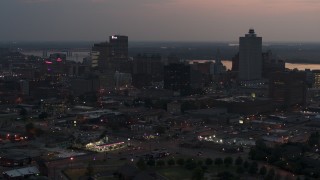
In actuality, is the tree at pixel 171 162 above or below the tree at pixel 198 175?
below

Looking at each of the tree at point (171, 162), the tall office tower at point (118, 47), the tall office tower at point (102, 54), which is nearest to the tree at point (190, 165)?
the tree at point (171, 162)

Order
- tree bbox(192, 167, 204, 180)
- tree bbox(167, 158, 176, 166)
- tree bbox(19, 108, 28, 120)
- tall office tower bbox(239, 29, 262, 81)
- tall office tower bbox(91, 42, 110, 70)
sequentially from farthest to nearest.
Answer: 1. tall office tower bbox(91, 42, 110, 70)
2. tall office tower bbox(239, 29, 262, 81)
3. tree bbox(19, 108, 28, 120)
4. tree bbox(167, 158, 176, 166)
5. tree bbox(192, 167, 204, 180)

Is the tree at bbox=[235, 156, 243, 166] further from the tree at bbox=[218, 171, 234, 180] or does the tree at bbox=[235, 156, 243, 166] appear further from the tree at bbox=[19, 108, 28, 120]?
the tree at bbox=[19, 108, 28, 120]

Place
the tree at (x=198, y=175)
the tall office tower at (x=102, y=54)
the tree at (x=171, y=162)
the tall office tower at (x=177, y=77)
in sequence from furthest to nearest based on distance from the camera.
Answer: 1. the tall office tower at (x=102, y=54)
2. the tall office tower at (x=177, y=77)
3. the tree at (x=171, y=162)
4. the tree at (x=198, y=175)

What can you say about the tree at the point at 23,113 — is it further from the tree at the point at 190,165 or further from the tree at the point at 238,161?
the tree at the point at 238,161

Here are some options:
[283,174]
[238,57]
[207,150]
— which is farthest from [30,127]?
[238,57]

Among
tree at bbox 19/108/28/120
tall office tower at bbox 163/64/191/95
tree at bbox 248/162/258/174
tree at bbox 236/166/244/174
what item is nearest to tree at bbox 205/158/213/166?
tree at bbox 236/166/244/174

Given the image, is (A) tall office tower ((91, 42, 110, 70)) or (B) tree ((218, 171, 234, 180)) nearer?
(B) tree ((218, 171, 234, 180))

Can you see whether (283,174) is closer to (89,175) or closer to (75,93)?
(89,175)
